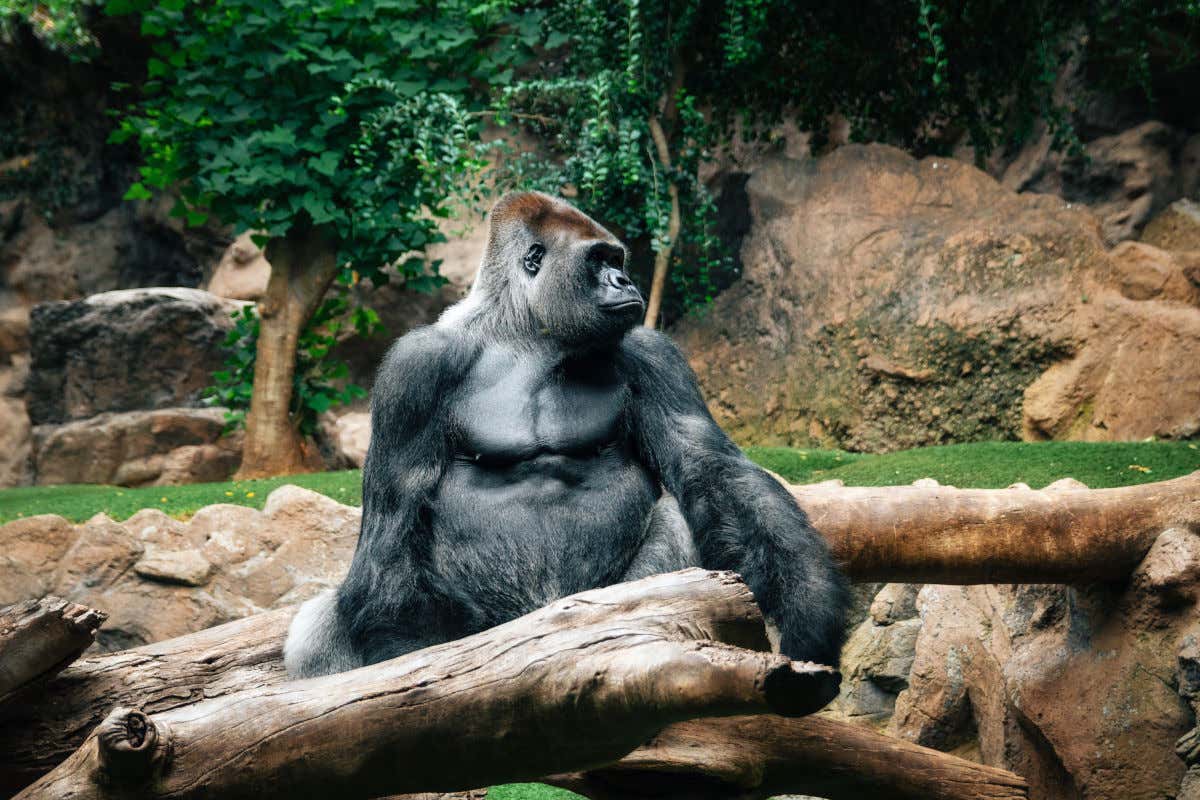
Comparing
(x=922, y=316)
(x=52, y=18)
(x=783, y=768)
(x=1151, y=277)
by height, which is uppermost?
(x=52, y=18)

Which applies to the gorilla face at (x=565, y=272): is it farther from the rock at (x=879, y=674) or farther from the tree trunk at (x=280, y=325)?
the tree trunk at (x=280, y=325)

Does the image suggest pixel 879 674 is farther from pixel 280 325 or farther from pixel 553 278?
pixel 280 325

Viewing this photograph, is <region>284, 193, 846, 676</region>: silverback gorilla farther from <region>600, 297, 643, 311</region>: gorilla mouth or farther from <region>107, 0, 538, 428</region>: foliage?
<region>107, 0, 538, 428</region>: foliage

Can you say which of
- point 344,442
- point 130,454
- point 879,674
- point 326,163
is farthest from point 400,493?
point 130,454

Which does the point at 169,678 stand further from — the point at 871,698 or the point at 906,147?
the point at 906,147

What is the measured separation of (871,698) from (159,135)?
17.7 ft

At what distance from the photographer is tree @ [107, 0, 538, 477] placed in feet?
22.0

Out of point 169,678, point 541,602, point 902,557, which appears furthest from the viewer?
point 902,557

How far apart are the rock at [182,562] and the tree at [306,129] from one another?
2.59 m

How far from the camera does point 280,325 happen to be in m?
7.23

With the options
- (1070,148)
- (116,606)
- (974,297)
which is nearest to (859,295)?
(974,297)

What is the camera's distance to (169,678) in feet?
9.59

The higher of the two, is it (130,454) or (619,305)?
(619,305)

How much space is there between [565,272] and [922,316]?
4.53 metres
